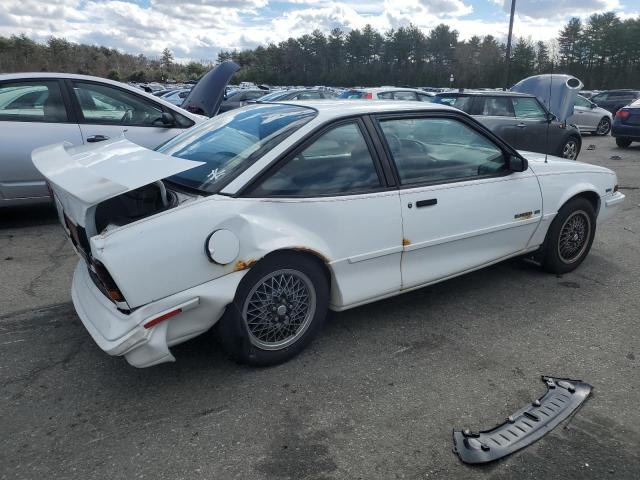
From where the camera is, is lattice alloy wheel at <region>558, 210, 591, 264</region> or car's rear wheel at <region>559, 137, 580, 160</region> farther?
car's rear wheel at <region>559, 137, 580, 160</region>

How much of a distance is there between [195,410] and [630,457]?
6.76ft

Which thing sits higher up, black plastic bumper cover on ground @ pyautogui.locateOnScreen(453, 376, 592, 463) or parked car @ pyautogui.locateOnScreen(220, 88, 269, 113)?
parked car @ pyautogui.locateOnScreen(220, 88, 269, 113)

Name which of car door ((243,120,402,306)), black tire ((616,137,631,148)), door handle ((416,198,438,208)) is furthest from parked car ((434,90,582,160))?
car door ((243,120,402,306))

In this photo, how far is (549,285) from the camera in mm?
4266

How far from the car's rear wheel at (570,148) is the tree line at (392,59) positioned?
2392cm

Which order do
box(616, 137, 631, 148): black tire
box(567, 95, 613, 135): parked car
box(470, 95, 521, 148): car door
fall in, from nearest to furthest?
box(470, 95, 521, 148): car door
box(616, 137, 631, 148): black tire
box(567, 95, 613, 135): parked car

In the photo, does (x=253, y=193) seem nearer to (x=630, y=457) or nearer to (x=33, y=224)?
(x=630, y=457)

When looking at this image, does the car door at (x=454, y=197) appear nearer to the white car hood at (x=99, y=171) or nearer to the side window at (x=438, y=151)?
the side window at (x=438, y=151)

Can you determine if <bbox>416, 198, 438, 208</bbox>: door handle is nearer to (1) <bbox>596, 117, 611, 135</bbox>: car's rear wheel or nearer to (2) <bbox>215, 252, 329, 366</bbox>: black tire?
(2) <bbox>215, 252, 329, 366</bbox>: black tire

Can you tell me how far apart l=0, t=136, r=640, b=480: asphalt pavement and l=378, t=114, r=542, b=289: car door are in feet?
1.37

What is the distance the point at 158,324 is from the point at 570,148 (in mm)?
10414

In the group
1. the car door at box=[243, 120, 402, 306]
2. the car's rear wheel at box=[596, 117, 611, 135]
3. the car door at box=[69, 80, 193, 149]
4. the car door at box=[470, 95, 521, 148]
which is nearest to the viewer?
the car door at box=[243, 120, 402, 306]

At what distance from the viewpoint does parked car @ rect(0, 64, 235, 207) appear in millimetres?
5453

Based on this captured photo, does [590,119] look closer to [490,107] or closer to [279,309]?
[490,107]
